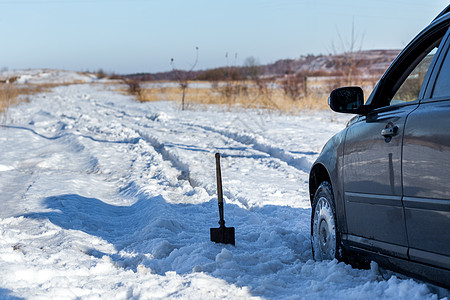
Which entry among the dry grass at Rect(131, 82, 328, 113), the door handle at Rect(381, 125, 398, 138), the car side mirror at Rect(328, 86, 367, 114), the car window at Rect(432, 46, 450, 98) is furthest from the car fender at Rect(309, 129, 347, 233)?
the dry grass at Rect(131, 82, 328, 113)

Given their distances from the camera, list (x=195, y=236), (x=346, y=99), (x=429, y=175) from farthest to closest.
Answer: (x=195, y=236) → (x=346, y=99) → (x=429, y=175)

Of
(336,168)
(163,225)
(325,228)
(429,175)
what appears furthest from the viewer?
(163,225)

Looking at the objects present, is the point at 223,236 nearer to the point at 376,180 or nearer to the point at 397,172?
the point at 376,180

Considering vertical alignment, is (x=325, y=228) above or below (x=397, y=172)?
below

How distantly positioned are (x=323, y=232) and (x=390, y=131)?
1.35 m

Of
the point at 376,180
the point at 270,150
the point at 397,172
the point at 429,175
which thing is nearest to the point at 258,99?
the point at 270,150

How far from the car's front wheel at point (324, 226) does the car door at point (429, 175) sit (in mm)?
1102

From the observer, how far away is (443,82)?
2902 millimetres

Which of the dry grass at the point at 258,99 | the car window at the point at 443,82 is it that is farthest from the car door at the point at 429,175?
the dry grass at the point at 258,99

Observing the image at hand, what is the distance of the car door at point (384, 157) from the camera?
3156 millimetres

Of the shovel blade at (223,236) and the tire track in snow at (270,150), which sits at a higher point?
the shovel blade at (223,236)

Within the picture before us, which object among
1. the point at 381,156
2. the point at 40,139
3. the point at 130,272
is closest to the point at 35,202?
the point at 130,272

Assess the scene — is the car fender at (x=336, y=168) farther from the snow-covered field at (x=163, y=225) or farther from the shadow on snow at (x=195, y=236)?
the shadow on snow at (x=195, y=236)

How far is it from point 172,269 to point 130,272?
1.03 ft
